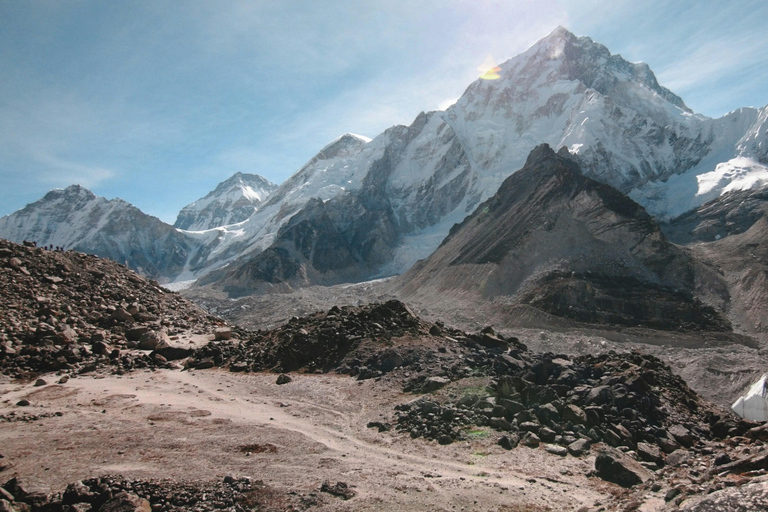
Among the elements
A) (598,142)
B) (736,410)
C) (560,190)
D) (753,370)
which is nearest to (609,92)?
(598,142)

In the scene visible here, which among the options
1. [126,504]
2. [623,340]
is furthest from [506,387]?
[623,340]

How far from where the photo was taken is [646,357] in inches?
1006

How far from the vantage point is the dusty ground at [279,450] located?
10945mm

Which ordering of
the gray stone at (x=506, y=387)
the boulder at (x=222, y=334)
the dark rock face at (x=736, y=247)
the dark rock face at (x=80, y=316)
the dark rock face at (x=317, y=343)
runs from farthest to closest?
the dark rock face at (x=736, y=247) < the boulder at (x=222, y=334) < the dark rock face at (x=317, y=343) < the dark rock face at (x=80, y=316) < the gray stone at (x=506, y=387)

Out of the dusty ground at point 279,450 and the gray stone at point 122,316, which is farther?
the gray stone at point 122,316

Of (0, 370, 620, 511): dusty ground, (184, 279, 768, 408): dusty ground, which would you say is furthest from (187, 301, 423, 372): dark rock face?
(184, 279, 768, 408): dusty ground

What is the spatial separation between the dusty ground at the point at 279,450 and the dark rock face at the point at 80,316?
10.4 ft

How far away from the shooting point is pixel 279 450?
13.3m

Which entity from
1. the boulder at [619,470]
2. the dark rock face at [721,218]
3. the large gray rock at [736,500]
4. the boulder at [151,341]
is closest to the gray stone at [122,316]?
the boulder at [151,341]

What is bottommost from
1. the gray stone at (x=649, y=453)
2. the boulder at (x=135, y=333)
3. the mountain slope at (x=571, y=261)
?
the gray stone at (x=649, y=453)

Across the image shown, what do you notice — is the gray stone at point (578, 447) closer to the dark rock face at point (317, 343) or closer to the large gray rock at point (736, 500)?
the large gray rock at point (736, 500)

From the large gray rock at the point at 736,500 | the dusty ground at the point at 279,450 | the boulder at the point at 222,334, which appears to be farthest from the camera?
the boulder at the point at 222,334

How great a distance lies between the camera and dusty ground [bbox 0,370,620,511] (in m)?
10.9

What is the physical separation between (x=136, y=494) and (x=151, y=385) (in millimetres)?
10677
